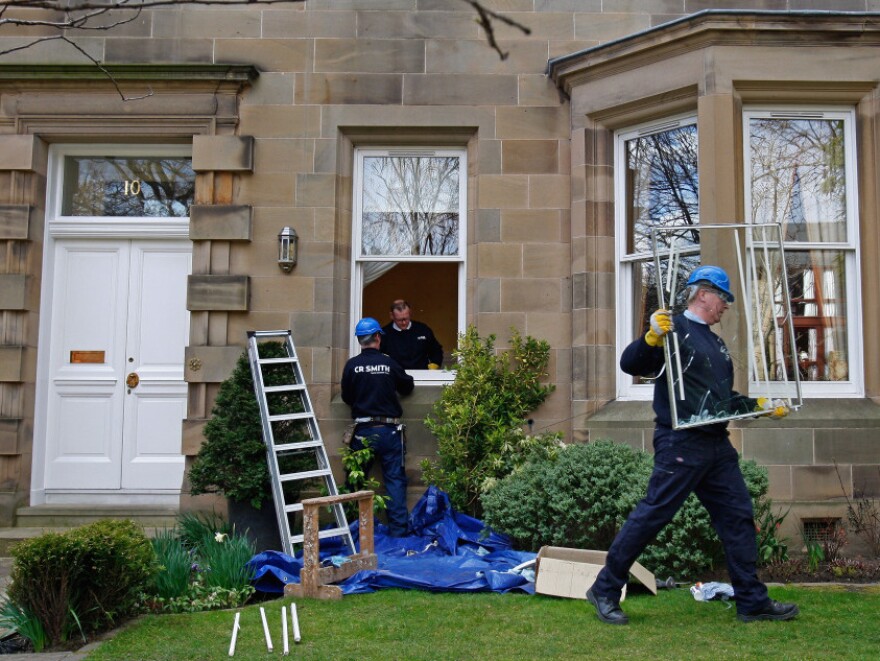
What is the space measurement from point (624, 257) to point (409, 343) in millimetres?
2062

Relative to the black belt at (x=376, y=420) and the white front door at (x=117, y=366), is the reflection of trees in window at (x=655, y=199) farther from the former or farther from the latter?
the white front door at (x=117, y=366)

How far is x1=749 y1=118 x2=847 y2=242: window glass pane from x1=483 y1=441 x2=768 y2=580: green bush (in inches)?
88.1

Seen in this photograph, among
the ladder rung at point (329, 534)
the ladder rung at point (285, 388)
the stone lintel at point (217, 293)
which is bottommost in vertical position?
the ladder rung at point (329, 534)

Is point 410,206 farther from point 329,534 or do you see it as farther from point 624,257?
point 329,534

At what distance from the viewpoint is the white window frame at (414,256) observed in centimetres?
816

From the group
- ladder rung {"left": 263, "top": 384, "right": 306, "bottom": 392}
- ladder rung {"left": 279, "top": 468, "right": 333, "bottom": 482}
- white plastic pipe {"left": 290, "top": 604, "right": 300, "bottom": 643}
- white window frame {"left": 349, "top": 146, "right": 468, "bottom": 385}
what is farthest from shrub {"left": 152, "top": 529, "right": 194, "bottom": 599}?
white window frame {"left": 349, "top": 146, "right": 468, "bottom": 385}

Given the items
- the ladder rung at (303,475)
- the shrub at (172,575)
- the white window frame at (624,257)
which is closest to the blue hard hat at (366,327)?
the ladder rung at (303,475)

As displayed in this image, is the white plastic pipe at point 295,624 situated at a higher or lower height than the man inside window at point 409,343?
lower

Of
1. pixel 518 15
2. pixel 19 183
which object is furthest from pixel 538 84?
pixel 19 183

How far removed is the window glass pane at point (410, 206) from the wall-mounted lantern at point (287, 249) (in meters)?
0.69

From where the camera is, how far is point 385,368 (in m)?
7.46

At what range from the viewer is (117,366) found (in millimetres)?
8305

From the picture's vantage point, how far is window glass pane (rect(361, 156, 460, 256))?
27.2 feet

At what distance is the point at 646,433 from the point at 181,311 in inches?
170
